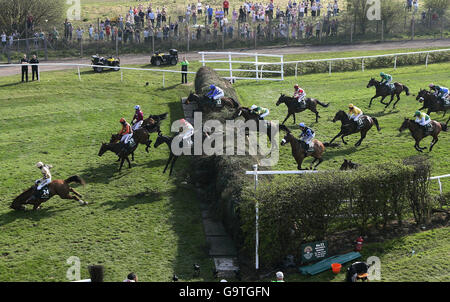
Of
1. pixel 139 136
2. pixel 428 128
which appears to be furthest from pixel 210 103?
pixel 428 128

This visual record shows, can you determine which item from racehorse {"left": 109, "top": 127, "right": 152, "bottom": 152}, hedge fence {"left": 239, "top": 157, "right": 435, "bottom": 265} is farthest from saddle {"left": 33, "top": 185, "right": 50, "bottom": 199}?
hedge fence {"left": 239, "top": 157, "right": 435, "bottom": 265}

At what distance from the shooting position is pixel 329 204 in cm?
1311

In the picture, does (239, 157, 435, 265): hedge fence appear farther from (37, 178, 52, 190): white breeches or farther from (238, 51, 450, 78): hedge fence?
(238, 51, 450, 78): hedge fence

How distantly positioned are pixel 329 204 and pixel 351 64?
1830 cm

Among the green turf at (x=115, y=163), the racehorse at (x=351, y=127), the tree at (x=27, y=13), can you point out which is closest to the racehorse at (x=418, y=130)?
the green turf at (x=115, y=163)

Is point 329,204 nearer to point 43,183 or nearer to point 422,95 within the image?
point 43,183

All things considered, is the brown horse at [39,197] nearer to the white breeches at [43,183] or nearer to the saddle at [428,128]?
the white breeches at [43,183]

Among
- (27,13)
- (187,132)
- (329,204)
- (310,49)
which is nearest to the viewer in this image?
(329,204)

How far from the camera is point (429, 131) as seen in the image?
18.3 m

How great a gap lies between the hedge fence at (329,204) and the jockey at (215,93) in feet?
28.5

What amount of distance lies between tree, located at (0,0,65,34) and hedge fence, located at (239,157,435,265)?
26.4 metres

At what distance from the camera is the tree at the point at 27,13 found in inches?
1357

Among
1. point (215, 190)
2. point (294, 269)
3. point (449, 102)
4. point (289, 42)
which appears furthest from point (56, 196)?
point (289, 42)

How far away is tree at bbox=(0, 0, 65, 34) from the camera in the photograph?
34.5 m
